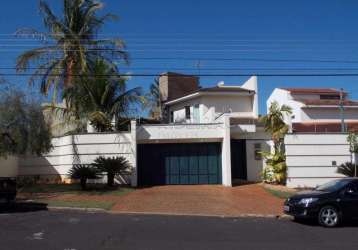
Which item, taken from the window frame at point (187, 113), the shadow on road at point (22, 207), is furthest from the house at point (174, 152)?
the window frame at point (187, 113)

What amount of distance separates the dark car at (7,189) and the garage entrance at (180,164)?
930 centimetres

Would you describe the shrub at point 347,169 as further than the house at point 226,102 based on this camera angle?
No

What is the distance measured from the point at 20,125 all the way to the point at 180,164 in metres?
8.49

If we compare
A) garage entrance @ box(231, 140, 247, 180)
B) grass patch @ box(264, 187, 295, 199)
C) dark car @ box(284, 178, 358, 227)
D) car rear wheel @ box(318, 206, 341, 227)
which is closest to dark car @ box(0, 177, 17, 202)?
dark car @ box(284, 178, 358, 227)

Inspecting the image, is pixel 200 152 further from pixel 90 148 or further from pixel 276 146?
pixel 90 148

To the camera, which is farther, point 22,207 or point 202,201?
point 202,201

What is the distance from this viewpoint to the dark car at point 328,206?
46.8 feet

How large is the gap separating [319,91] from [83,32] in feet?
85.9

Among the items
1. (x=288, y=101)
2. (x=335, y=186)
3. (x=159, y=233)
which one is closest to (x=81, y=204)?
(x=159, y=233)

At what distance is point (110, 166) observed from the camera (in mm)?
23797

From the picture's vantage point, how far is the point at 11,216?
15430 mm

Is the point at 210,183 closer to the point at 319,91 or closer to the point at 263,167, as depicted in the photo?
the point at 263,167

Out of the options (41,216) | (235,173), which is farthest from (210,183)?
(41,216)

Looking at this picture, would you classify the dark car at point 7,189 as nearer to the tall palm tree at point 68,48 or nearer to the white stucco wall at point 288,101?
the tall palm tree at point 68,48
